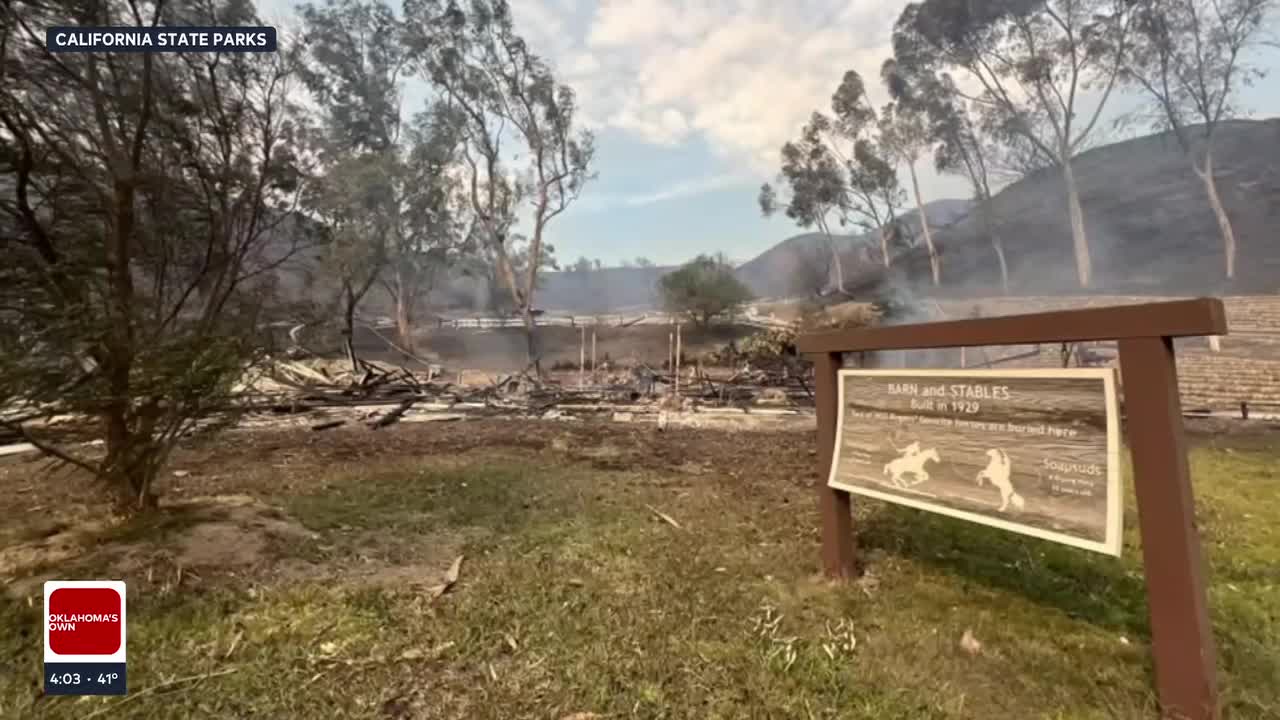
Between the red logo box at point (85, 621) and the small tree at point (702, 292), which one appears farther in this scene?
the small tree at point (702, 292)

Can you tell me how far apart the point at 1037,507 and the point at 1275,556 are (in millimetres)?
2878

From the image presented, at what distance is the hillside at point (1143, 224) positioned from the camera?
62.2ft

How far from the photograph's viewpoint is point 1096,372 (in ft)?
7.07

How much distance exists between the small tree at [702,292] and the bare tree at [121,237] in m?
27.9

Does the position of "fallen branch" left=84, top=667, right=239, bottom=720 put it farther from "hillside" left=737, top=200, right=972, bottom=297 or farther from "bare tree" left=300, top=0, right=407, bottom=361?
"hillside" left=737, top=200, right=972, bottom=297

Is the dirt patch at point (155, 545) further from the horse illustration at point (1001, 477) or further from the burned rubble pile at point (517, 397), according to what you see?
the burned rubble pile at point (517, 397)

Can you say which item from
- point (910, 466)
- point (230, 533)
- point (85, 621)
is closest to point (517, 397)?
point (230, 533)

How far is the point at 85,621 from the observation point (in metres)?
2.50

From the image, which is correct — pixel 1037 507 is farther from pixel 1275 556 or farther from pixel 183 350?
pixel 183 350

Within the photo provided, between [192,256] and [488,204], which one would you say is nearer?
[192,256]

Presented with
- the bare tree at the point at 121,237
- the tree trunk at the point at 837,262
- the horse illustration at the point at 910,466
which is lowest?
the horse illustration at the point at 910,466

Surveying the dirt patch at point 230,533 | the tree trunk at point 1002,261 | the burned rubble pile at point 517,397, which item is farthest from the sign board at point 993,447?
the tree trunk at point 1002,261

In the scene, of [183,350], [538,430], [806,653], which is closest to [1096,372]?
[806,653]

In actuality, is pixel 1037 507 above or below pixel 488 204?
below
